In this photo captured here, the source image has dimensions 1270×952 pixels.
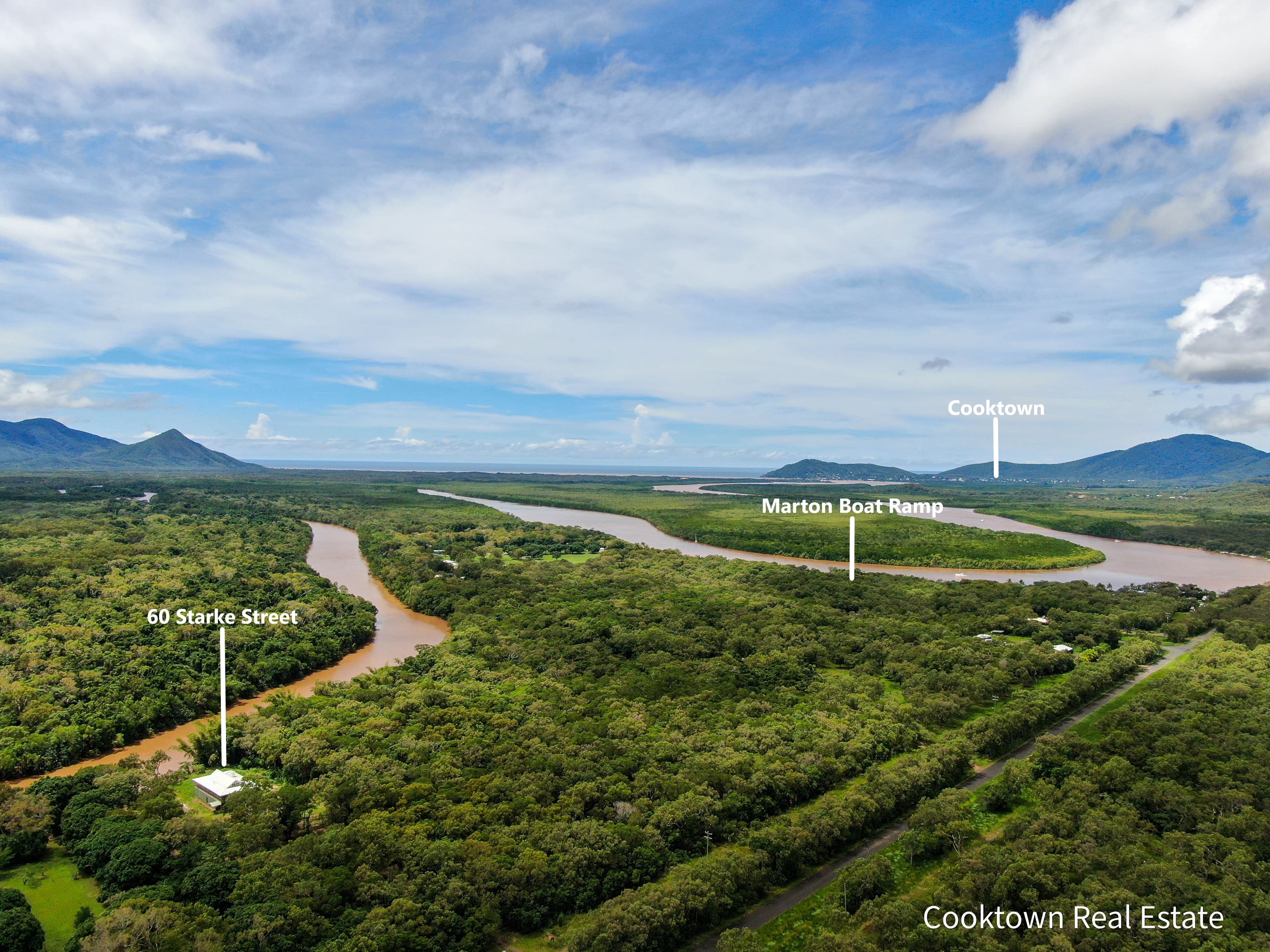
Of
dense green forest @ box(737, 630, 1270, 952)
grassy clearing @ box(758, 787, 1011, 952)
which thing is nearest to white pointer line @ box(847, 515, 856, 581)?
dense green forest @ box(737, 630, 1270, 952)

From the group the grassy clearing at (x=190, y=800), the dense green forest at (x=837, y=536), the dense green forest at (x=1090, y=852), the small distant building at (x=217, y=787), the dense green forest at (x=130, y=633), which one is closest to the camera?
the dense green forest at (x=1090, y=852)

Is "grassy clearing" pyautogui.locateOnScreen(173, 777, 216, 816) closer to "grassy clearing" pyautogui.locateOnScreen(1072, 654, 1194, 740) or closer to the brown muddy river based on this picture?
the brown muddy river

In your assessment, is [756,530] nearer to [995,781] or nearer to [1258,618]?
[1258,618]

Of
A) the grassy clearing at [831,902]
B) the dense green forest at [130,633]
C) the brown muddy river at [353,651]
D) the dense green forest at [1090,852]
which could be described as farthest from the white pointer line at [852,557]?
the dense green forest at [130,633]

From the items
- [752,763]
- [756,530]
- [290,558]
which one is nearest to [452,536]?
[290,558]

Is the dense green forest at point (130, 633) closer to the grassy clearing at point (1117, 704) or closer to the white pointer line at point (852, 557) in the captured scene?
the white pointer line at point (852, 557)

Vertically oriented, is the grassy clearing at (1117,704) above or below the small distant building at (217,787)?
below

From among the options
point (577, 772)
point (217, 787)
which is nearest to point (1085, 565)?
point (577, 772)
